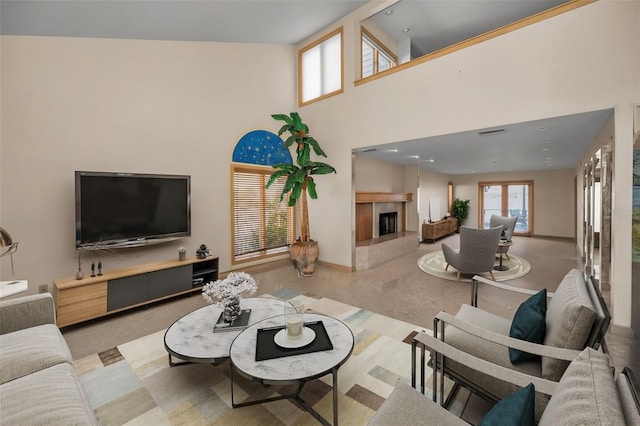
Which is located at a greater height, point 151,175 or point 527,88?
point 527,88

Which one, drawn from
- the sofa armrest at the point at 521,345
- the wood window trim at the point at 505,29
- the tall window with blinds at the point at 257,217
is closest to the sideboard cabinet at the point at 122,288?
the tall window with blinds at the point at 257,217

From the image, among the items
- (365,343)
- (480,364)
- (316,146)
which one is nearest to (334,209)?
(316,146)

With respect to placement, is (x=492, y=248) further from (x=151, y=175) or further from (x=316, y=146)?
(x=151, y=175)

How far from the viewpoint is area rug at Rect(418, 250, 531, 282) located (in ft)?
15.6

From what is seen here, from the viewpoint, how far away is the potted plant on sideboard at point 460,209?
10500mm

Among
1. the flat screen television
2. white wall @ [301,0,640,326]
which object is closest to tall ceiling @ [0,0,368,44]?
white wall @ [301,0,640,326]

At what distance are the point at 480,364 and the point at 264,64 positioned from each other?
5.75 meters

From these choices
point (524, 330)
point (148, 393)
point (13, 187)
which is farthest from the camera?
point (13, 187)

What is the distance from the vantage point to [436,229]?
8602 mm

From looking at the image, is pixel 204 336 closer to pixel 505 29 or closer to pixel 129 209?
pixel 129 209

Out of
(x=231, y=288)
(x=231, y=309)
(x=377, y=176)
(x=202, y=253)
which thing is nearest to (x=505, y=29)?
(x=377, y=176)

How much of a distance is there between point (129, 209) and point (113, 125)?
3.89 ft

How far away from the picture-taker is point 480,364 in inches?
50.4

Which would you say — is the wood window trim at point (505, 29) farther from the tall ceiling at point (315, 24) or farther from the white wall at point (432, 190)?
the white wall at point (432, 190)
